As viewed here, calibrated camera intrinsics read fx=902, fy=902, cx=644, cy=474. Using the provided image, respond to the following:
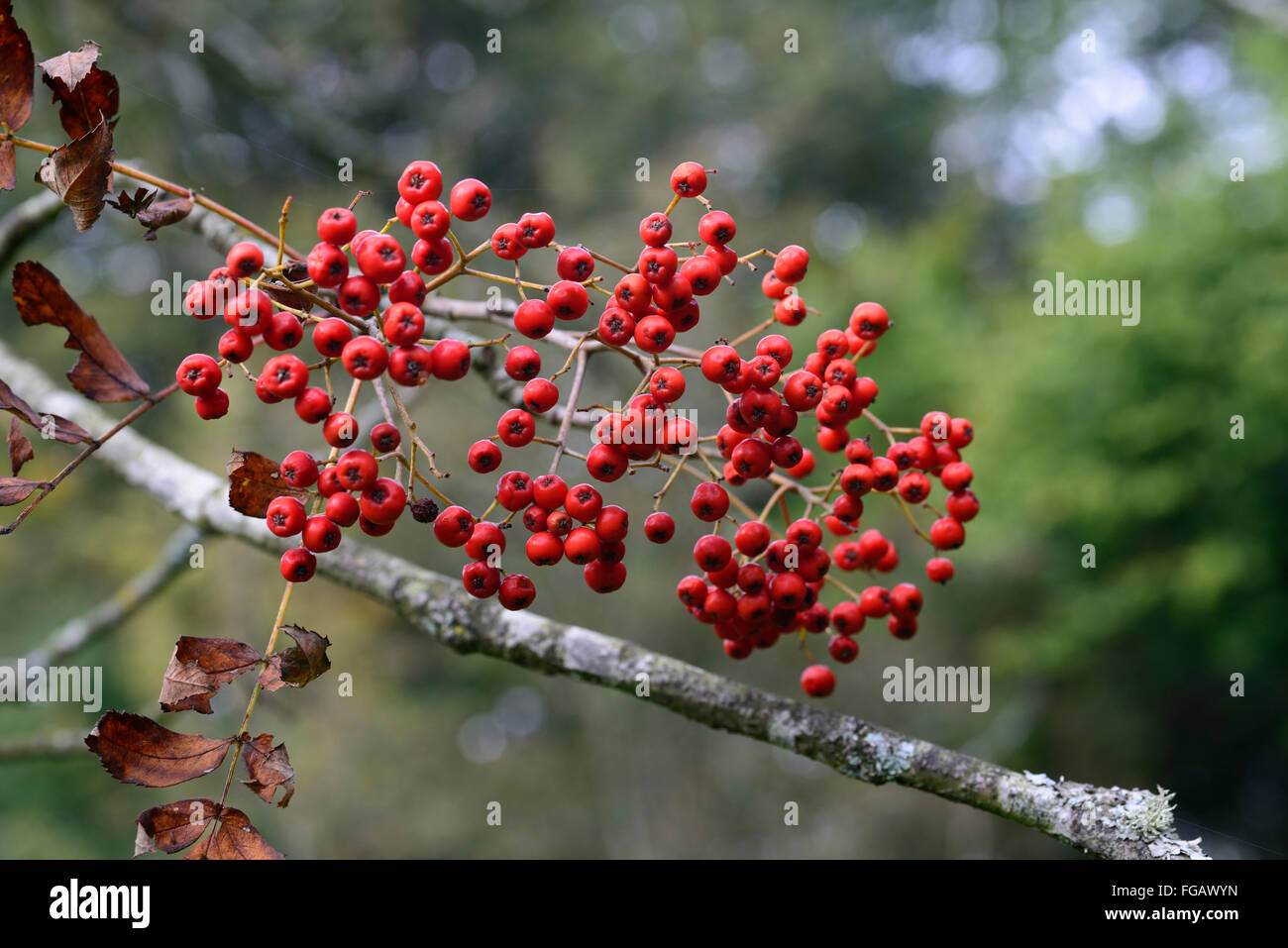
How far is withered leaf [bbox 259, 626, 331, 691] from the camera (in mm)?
1031

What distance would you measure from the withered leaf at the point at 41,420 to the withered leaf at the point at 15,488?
0.21 ft

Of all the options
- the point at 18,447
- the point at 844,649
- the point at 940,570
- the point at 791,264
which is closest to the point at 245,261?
the point at 18,447

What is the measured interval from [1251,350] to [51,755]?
20.0ft

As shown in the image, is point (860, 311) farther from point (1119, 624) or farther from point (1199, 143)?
point (1199, 143)

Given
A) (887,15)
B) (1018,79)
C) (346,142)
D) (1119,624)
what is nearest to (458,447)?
(346,142)

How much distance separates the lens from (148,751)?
104 centimetres

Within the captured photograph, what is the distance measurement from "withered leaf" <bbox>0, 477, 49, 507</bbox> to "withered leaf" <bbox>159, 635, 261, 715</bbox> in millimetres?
241

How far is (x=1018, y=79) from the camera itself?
14117 mm

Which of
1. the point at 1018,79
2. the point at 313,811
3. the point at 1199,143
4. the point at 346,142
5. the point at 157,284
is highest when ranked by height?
the point at 1018,79

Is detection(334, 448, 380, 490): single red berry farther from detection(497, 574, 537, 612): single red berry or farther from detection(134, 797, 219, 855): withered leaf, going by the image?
detection(134, 797, 219, 855): withered leaf

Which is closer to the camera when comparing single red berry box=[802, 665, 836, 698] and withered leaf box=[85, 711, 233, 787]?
withered leaf box=[85, 711, 233, 787]

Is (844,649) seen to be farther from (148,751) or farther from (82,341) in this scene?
(82,341)

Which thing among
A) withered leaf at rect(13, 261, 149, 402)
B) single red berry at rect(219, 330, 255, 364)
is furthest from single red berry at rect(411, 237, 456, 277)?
withered leaf at rect(13, 261, 149, 402)

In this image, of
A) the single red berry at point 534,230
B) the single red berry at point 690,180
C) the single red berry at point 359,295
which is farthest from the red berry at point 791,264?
the single red berry at point 359,295
